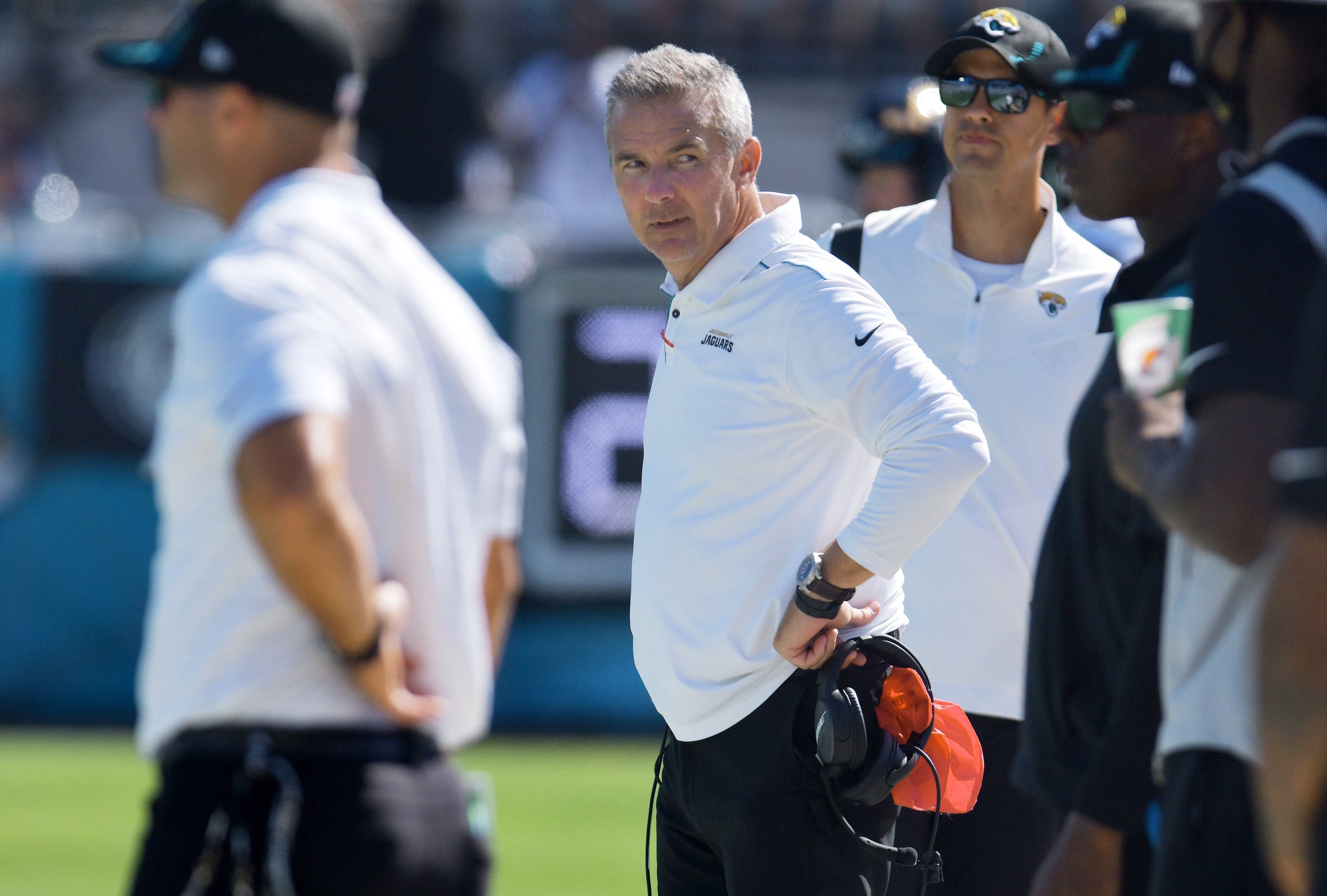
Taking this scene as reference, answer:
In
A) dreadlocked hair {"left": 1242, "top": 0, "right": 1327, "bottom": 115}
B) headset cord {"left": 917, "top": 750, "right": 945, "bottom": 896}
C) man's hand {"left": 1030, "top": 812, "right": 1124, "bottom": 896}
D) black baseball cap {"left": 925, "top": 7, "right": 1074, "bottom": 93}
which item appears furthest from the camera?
black baseball cap {"left": 925, "top": 7, "right": 1074, "bottom": 93}

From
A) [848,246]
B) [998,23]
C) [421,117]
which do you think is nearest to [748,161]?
[848,246]

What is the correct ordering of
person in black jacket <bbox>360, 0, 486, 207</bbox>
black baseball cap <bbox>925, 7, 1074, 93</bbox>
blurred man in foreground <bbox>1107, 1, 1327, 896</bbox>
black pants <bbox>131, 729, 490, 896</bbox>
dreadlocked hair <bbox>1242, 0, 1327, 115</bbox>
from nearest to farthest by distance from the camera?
blurred man in foreground <bbox>1107, 1, 1327, 896</bbox> → dreadlocked hair <bbox>1242, 0, 1327, 115</bbox> → black pants <bbox>131, 729, 490, 896</bbox> → black baseball cap <bbox>925, 7, 1074, 93</bbox> → person in black jacket <bbox>360, 0, 486, 207</bbox>

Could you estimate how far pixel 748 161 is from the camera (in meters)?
3.59

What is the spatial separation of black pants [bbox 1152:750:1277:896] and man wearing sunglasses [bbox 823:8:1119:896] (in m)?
1.42

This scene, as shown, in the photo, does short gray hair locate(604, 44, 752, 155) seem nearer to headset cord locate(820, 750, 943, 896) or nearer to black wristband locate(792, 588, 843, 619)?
black wristband locate(792, 588, 843, 619)

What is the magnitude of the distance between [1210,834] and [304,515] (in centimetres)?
134

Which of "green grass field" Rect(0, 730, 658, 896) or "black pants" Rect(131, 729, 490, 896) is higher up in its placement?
"black pants" Rect(131, 729, 490, 896)

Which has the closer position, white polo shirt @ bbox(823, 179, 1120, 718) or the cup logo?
the cup logo

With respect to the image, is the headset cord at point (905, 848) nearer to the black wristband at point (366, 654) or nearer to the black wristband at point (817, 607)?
the black wristband at point (817, 607)

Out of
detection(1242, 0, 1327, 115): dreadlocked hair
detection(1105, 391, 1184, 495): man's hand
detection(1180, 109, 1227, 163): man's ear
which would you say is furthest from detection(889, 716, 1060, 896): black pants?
detection(1242, 0, 1327, 115): dreadlocked hair

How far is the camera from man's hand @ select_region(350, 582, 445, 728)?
2.79m

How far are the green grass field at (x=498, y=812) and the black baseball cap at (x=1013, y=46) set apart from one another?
3.78 metres

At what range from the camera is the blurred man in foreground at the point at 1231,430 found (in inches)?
91.7

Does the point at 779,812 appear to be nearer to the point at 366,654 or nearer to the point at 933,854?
the point at 933,854
